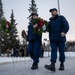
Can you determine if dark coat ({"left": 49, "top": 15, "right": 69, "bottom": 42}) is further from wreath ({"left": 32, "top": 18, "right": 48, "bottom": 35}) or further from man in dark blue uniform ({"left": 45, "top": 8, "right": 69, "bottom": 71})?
wreath ({"left": 32, "top": 18, "right": 48, "bottom": 35})

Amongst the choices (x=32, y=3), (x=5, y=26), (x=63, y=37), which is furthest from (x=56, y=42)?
(x=32, y=3)

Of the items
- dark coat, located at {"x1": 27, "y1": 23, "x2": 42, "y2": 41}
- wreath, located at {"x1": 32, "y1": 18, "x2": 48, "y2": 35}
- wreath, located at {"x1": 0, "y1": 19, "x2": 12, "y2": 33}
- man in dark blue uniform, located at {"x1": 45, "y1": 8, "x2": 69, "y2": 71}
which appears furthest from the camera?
wreath, located at {"x1": 0, "y1": 19, "x2": 12, "y2": 33}

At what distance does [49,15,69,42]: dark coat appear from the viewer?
346 inches

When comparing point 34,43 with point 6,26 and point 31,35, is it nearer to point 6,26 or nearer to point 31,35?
point 31,35

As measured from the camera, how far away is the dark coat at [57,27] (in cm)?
879

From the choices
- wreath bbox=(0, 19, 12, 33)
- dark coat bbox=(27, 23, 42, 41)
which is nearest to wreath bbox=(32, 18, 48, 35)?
dark coat bbox=(27, 23, 42, 41)

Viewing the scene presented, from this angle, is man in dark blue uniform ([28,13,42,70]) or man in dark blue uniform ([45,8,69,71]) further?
man in dark blue uniform ([28,13,42,70])

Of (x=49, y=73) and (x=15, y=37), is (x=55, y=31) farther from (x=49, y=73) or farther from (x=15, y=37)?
(x=15, y=37)

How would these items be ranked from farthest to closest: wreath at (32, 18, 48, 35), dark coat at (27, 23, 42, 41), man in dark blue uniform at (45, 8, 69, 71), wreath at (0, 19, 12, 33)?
wreath at (0, 19, 12, 33)
dark coat at (27, 23, 42, 41)
wreath at (32, 18, 48, 35)
man in dark blue uniform at (45, 8, 69, 71)

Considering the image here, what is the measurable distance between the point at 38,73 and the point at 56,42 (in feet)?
3.93

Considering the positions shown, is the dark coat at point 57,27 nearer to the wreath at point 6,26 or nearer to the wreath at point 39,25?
the wreath at point 39,25

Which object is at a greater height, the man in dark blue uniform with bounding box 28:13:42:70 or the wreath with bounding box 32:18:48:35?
the wreath with bounding box 32:18:48:35

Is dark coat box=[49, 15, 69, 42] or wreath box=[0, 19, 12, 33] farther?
wreath box=[0, 19, 12, 33]

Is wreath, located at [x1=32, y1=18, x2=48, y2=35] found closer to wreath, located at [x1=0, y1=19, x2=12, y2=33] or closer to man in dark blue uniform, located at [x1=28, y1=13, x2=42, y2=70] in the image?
man in dark blue uniform, located at [x1=28, y1=13, x2=42, y2=70]
